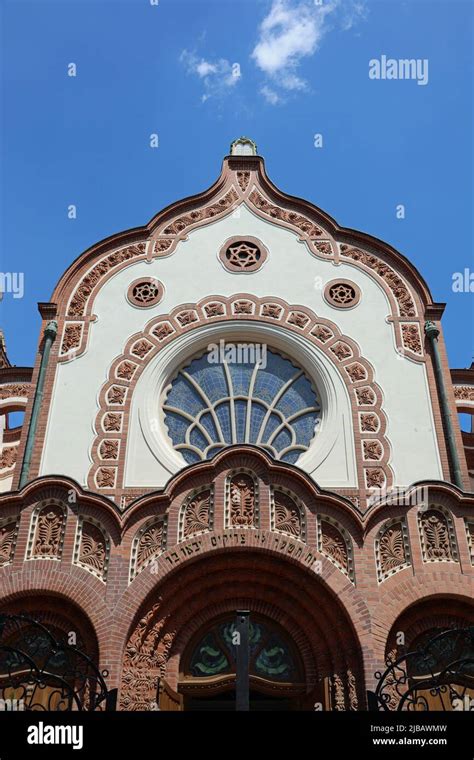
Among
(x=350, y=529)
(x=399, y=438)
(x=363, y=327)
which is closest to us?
(x=350, y=529)

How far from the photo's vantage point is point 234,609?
1432cm

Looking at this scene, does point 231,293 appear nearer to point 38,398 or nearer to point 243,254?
point 243,254

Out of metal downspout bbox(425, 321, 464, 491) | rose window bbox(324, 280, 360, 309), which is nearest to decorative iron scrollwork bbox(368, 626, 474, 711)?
metal downspout bbox(425, 321, 464, 491)

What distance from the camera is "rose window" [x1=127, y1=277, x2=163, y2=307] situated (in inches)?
730

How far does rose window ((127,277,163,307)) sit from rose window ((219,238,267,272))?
6.17ft

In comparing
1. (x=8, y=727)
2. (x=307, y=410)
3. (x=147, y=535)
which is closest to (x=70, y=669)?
(x=147, y=535)

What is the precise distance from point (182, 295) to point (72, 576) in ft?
25.6

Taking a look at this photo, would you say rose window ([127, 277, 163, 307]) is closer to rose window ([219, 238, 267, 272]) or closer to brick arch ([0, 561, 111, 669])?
rose window ([219, 238, 267, 272])

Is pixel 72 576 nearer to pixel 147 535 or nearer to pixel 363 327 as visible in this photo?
pixel 147 535

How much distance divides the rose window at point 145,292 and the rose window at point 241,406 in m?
1.94

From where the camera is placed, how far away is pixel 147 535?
14.2 meters

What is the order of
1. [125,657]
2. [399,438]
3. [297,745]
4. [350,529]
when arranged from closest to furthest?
[297,745]
[125,657]
[350,529]
[399,438]

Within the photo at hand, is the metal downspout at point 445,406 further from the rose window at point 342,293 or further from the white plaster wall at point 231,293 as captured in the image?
the rose window at point 342,293

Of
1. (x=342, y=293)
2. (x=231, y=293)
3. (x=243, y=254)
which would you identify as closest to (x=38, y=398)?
(x=231, y=293)
